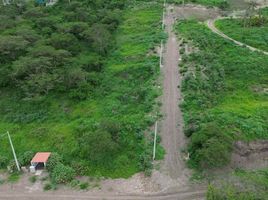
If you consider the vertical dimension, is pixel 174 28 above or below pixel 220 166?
above

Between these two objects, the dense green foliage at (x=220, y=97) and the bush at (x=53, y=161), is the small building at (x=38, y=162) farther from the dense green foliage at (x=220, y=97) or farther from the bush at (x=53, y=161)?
the dense green foliage at (x=220, y=97)

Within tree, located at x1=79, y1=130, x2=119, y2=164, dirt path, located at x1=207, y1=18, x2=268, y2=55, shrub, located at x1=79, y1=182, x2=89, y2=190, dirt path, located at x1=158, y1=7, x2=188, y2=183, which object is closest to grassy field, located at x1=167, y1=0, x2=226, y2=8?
dirt path, located at x1=207, y1=18, x2=268, y2=55

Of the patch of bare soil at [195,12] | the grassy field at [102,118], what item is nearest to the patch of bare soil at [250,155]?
the grassy field at [102,118]

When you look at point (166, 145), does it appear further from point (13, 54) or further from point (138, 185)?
point (13, 54)

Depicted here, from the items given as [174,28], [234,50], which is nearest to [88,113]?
[234,50]

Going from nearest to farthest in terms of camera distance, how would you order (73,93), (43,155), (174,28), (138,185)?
(138,185)
(43,155)
(73,93)
(174,28)

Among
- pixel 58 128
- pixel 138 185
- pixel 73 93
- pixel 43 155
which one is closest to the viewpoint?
pixel 138 185

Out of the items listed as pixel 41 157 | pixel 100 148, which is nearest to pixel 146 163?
pixel 100 148

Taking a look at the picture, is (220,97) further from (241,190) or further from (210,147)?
(241,190)
